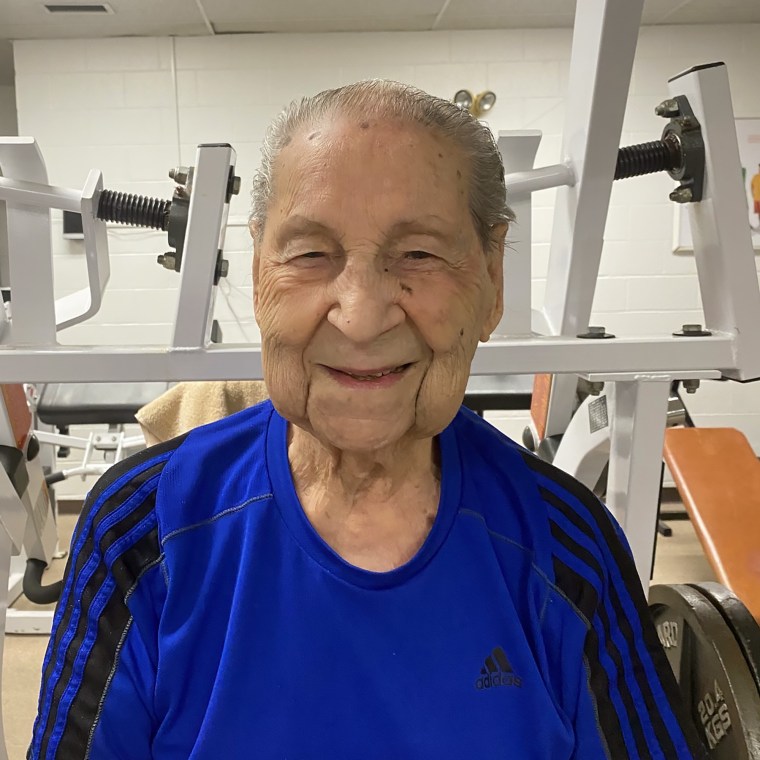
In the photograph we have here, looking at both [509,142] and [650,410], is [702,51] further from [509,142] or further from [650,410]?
[650,410]

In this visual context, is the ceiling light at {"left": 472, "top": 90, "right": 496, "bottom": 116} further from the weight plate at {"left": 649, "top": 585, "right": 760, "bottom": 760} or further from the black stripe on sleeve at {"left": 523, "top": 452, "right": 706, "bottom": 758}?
the black stripe on sleeve at {"left": 523, "top": 452, "right": 706, "bottom": 758}

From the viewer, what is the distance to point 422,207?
65 centimetres

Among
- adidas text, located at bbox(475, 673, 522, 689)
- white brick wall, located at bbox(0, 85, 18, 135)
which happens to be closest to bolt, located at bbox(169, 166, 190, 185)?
adidas text, located at bbox(475, 673, 522, 689)

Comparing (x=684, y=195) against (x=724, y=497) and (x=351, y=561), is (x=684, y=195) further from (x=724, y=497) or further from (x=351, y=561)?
(x=724, y=497)

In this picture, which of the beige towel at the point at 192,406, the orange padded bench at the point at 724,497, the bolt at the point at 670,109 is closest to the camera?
the bolt at the point at 670,109

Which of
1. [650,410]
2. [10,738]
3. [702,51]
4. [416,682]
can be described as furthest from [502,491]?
[702,51]

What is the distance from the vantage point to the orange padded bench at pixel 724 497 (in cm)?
198

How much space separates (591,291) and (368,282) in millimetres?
617

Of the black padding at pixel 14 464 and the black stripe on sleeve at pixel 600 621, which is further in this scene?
the black padding at pixel 14 464

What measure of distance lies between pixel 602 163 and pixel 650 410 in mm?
389

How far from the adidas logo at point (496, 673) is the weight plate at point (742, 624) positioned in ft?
1.52

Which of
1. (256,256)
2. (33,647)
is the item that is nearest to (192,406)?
(256,256)

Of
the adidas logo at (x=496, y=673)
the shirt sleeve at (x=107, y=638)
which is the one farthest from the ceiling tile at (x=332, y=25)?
the adidas logo at (x=496, y=673)

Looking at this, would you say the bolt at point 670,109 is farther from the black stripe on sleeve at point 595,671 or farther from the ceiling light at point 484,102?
the ceiling light at point 484,102
